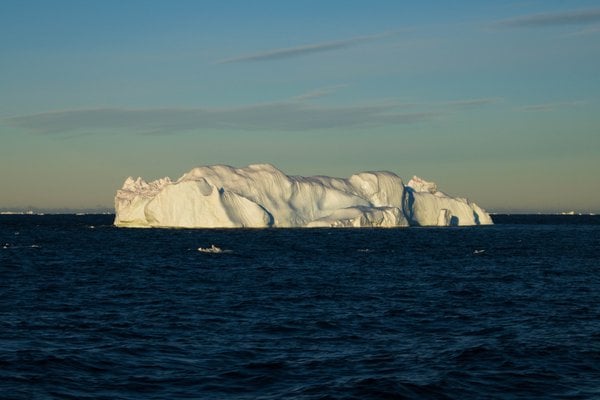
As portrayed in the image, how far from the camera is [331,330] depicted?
2338 cm

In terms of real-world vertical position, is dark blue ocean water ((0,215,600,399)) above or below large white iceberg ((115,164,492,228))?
below

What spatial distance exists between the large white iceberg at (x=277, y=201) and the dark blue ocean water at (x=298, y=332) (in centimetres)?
4986

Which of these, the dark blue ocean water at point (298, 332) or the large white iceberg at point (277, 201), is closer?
the dark blue ocean water at point (298, 332)

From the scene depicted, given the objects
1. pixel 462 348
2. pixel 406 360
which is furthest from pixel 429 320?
pixel 406 360

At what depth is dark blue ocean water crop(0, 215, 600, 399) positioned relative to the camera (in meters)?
16.6

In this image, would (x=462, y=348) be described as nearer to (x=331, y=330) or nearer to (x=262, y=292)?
(x=331, y=330)

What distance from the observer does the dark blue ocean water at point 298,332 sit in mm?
16562

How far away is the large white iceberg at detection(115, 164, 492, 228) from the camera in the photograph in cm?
9650

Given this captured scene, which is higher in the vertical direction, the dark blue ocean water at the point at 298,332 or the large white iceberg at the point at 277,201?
the large white iceberg at the point at 277,201

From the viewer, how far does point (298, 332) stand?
2306cm

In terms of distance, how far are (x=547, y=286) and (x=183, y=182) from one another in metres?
65.3

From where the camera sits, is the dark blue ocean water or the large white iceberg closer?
the dark blue ocean water

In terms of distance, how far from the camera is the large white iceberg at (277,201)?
317 feet

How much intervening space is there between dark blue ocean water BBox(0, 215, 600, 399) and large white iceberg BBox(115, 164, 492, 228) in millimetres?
49859
